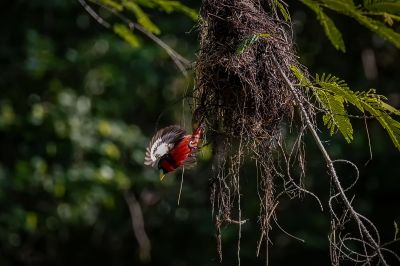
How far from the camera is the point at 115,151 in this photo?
5.12 meters

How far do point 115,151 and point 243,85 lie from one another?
11.8 feet

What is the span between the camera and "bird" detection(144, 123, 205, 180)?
6.11ft

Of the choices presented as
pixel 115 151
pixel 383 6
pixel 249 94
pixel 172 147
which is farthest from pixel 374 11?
pixel 115 151

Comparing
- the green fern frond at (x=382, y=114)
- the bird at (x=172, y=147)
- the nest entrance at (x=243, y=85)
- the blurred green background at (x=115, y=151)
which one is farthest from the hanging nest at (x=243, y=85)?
the blurred green background at (x=115, y=151)

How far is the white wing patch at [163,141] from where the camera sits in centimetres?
190

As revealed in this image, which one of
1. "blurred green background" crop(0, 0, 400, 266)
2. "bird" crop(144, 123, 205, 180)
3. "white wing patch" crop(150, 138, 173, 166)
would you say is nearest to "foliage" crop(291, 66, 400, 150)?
"bird" crop(144, 123, 205, 180)

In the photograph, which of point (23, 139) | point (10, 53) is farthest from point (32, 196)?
point (10, 53)

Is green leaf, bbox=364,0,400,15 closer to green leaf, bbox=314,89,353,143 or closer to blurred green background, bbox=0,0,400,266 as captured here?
green leaf, bbox=314,89,353,143

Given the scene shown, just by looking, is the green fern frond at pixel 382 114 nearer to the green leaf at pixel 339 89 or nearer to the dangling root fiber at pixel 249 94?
the green leaf at pixel 339 89

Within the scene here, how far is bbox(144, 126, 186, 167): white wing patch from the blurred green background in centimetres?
271

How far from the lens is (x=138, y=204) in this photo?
5.98 metres

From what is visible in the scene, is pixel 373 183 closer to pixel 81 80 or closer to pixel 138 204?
pixel 138 204

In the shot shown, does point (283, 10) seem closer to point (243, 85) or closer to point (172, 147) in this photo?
point (243, 85)

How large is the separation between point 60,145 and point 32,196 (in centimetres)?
56
